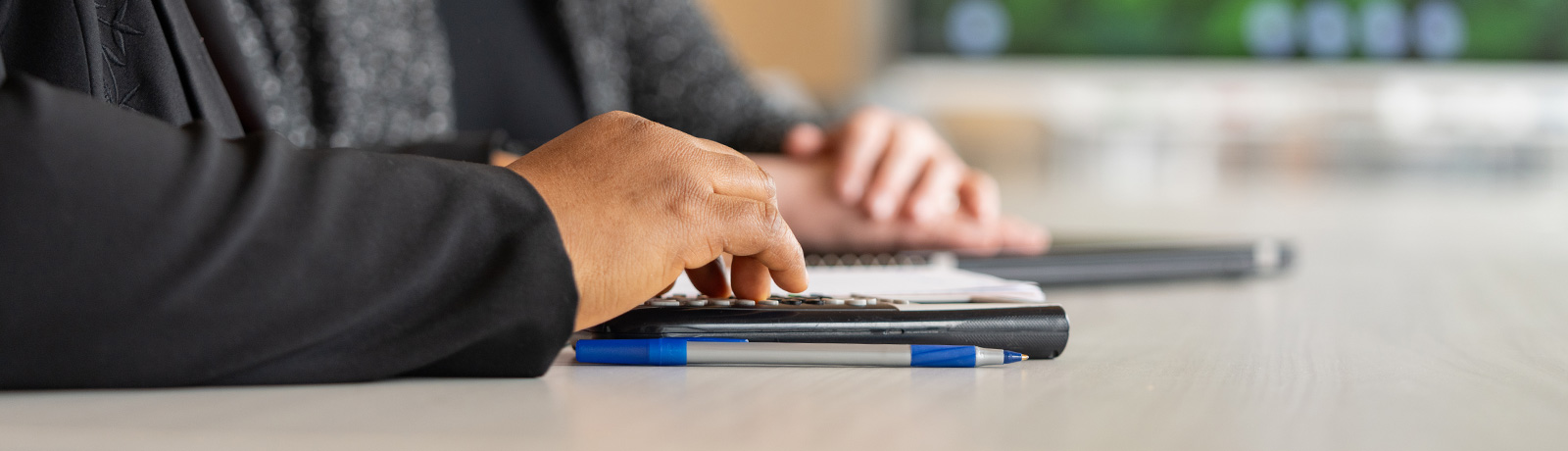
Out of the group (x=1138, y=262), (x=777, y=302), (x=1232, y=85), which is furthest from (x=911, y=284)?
(x=1232, y=85)

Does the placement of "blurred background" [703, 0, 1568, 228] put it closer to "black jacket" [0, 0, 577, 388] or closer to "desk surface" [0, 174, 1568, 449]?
"desk surface" [0, 174, 1568, 449]

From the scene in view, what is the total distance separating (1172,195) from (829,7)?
6.16ft

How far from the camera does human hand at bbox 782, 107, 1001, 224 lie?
83cm

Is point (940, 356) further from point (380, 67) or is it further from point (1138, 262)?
point (380, 67)

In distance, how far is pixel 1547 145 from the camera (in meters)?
2.98

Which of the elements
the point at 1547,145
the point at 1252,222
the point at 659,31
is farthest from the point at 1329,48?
the point at 659,31

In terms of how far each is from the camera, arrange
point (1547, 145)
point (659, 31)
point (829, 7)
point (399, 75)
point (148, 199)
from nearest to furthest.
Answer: point (148, 199) → point (399, 75) → point (659, 31) → point (1547, 145) → point (829, 7)

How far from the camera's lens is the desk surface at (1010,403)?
0.89 feet

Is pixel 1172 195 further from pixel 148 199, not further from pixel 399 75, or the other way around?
pixel 148 199

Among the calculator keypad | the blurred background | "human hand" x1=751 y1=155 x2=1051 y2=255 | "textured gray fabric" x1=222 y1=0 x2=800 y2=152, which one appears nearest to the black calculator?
the calculator keypad

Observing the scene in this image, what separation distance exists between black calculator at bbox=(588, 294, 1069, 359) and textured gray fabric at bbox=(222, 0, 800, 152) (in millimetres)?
225

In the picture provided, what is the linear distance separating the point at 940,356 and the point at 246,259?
21 cm

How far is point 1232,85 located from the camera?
10.3 feet

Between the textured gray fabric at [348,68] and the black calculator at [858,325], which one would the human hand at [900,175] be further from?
the black calculator at [858,325]
